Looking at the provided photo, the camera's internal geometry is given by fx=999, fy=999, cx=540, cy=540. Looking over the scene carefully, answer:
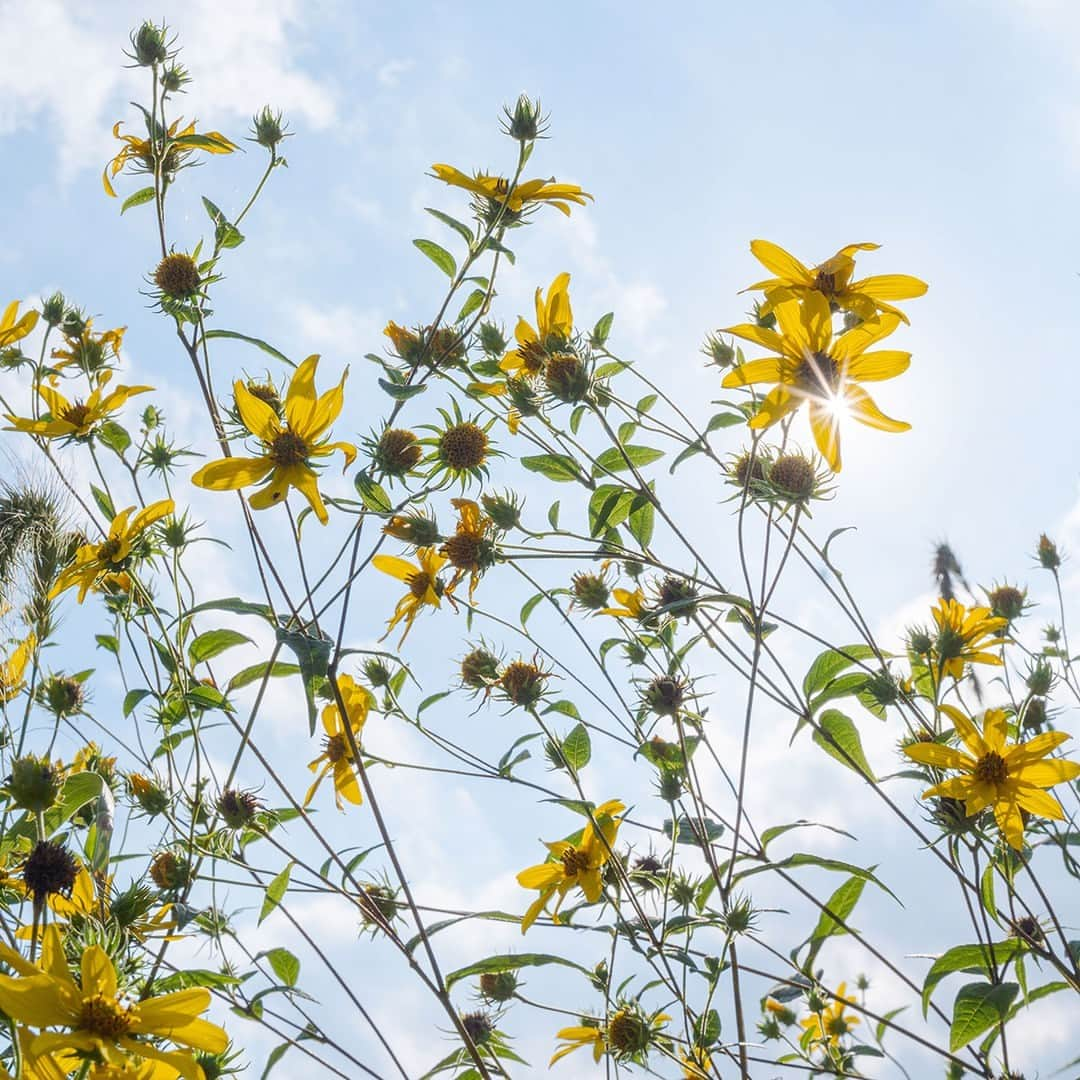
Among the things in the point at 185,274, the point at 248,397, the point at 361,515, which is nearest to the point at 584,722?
the point at 361,515

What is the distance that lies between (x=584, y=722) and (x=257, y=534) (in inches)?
27.4

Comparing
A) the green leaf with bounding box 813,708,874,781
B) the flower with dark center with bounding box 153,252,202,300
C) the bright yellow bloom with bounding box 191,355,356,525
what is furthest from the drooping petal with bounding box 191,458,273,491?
the green leaf with bounding box 813,708,874,781

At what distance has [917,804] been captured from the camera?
1669mm

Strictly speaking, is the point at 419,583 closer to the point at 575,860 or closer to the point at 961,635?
the point at 575,860

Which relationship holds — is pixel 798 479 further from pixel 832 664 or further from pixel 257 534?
pixel 257 534

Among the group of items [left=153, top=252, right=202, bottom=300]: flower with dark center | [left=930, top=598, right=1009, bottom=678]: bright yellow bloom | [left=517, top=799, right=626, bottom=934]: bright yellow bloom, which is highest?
[left=153, top=252, right=202, bottom=300]: flower with dark center

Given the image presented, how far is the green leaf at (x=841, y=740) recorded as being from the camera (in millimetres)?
1591

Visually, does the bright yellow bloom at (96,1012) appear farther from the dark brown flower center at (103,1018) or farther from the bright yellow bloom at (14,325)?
the bright yellow bloom at (14,325)

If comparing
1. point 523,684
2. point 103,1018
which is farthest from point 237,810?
point 103,1018

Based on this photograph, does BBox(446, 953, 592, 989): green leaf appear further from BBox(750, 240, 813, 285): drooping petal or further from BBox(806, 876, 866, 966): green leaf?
BBox(750, 240, 813, 285): drooping petal

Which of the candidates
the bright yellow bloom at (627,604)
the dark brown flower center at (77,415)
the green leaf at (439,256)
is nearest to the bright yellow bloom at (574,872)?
the bright yellow bloom at (627,604)

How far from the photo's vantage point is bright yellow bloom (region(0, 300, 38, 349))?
2.08 m

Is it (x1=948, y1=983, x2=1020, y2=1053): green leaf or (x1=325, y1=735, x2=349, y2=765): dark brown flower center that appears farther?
(x1=325, y1=735, x2=349, y2=765): dark brown flower center

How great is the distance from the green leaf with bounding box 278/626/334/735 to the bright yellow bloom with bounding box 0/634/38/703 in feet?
1.69
